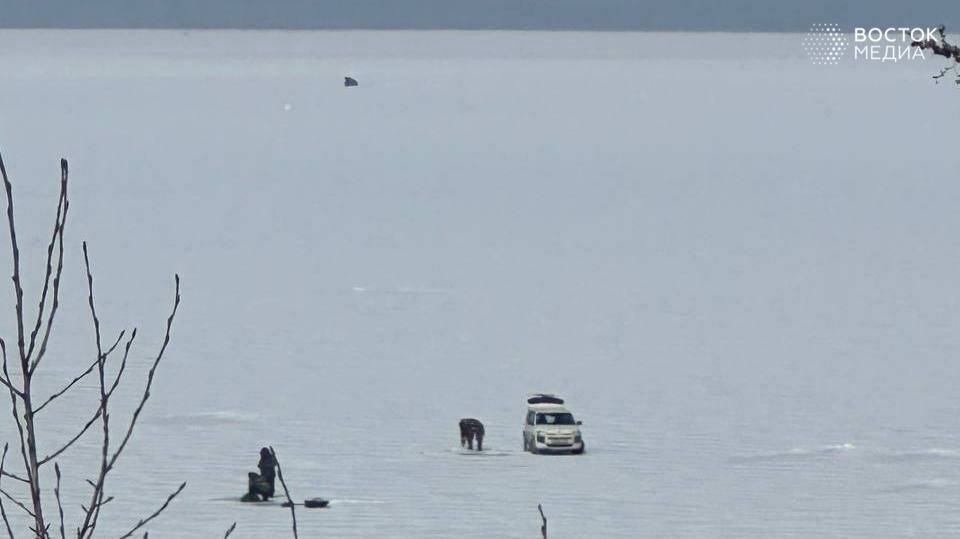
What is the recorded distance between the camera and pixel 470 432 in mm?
17984

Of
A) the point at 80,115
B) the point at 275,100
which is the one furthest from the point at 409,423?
the point at 275,100

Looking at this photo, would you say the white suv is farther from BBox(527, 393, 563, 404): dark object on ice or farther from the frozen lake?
BBox(527, 393, 563, 404): dark object on ice

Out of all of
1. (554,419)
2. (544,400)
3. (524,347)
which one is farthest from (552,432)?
(524,347)

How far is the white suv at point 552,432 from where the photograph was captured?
17.4 metres

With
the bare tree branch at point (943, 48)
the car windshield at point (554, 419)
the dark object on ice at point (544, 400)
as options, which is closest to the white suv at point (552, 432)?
the car windshield at point (554, 419)

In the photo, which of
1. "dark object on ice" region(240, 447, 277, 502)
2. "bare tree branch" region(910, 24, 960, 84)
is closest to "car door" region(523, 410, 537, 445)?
"dark object on ice" region(240, 447, 277, 502)

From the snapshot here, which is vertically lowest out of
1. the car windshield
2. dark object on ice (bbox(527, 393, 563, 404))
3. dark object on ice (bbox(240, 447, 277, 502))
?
dark object on ice (bbox(240, 447, 277, 502))

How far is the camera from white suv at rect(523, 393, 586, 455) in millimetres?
17438

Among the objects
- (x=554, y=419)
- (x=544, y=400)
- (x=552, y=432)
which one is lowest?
(x=552, y=432)

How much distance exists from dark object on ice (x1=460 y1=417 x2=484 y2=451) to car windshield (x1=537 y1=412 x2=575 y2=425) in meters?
0.57

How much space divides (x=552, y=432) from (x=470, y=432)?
92 centimetres

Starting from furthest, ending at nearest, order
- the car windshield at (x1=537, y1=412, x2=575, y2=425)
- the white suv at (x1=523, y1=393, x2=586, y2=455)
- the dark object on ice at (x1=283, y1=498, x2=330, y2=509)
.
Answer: the car windshield at (x1=537, y1=412, x2=575, y2=425), the white suv at (x1=523, y1=393, x2=586, y2=455), the dark object on ice at (x1=283, y1=498, x2=330, y2=509)

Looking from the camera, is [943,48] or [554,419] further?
[554,419]

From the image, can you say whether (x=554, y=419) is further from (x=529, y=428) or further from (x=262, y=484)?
(x=262, y=484)
